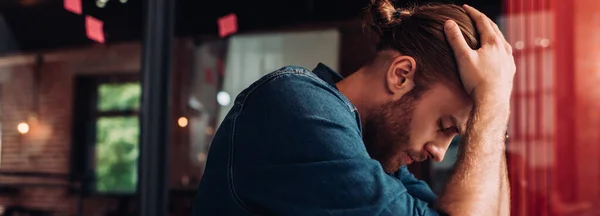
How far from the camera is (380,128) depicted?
129cm

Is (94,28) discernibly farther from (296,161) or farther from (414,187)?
(296,161)

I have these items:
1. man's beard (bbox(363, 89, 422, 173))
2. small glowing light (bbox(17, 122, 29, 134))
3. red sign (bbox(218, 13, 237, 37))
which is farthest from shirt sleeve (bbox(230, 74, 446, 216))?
small glowing light (bbox(17, 122, 29, 134))

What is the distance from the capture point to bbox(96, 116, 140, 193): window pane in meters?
3.66

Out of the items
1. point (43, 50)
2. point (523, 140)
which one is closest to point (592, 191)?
point (523, 140)

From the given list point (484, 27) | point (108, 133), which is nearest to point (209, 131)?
point (108, 133)

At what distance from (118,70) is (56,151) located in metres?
0.58

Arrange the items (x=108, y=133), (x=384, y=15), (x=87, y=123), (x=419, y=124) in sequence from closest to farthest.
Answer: (x=419, y=124) → (x=384, y=15) → (x=108, y=133) → (x=87, y=123)

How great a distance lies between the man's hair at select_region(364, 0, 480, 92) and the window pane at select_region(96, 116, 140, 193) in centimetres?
240

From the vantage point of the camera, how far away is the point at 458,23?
1.26 m

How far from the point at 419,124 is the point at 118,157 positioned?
280 cm

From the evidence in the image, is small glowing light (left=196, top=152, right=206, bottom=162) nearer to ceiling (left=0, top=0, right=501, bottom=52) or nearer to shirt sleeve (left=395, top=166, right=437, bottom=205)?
ceiling (left=0, top=0, right=501, bottom=52)

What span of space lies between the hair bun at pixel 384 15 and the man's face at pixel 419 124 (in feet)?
0.65

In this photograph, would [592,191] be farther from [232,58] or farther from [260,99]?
[232,58]

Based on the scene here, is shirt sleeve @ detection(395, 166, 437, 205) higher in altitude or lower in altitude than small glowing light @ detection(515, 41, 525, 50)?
lower
